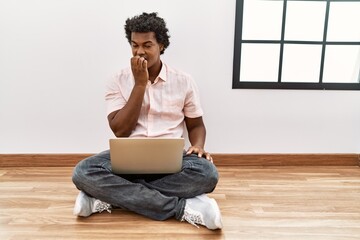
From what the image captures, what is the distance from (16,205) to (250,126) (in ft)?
4.43

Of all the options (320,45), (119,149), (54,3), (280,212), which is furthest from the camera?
(320,45)

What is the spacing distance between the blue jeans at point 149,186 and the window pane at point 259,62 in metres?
0.80

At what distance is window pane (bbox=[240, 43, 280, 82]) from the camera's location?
1927mm

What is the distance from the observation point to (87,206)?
4.26 feet

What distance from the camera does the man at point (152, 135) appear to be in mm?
1274

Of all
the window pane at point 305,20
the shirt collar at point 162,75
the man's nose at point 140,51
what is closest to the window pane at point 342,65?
the window pane at point 305,20

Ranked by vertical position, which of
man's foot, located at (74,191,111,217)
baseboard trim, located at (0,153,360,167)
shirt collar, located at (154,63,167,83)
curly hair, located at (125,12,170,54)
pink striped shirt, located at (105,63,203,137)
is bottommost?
baseboard trim, located at (0,153,360,167)

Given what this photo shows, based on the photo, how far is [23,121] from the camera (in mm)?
1935

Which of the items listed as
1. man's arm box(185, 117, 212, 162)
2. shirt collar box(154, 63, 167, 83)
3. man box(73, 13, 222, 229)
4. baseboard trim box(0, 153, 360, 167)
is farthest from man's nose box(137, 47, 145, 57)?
baseboard trim box(0, 153, 360, 167)

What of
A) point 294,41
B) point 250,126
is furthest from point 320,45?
point 250,126

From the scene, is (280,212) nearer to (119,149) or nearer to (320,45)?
(119,149)

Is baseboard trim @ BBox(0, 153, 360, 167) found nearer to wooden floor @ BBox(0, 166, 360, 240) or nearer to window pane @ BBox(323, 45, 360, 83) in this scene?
wooden floor @ BBox(0, 166, 360, 240)

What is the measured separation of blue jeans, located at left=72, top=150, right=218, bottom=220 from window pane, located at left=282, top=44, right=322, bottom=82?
0.93m

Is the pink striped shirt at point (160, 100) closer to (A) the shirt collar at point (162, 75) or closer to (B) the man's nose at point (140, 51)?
(A) the shirt collar at point (162, 75)
